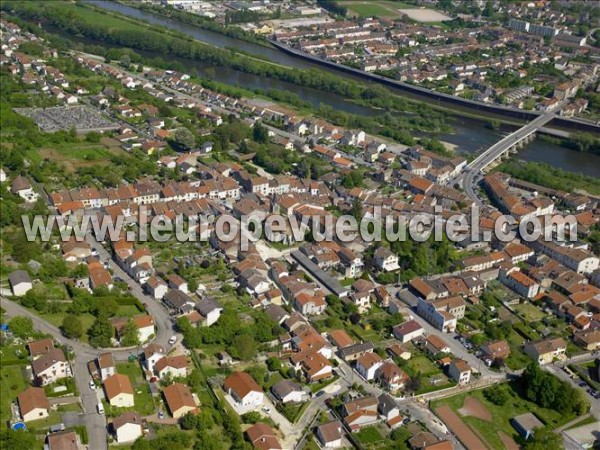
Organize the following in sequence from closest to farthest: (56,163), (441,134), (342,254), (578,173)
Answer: (342,254) → (56,163) → (578,173) → (441,134)

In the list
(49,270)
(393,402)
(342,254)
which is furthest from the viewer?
(342,254)

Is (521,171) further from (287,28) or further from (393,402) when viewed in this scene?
(287,28)

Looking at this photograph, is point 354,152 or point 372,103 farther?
point 372,103

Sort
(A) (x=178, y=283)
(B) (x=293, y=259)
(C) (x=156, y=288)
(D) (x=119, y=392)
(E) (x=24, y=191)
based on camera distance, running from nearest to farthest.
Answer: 1. (D) (x=119, y=392)
2. (C) (x=156, y=288)
3. (A) (x=178, y=283)
4. (B) (x=293, y=259)
5. (E) (x=24, y=191)

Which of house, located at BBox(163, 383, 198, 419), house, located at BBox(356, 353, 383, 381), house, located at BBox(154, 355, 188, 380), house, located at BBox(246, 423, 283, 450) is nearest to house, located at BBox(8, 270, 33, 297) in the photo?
house, located at BBox(154, 355, 188, 380)

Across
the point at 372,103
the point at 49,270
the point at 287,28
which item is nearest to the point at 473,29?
the point at 287,28

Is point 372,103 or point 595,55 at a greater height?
point 595,55

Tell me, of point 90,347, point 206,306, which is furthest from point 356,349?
point 90,347

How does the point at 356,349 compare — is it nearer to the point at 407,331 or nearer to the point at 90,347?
the point at 407,331
